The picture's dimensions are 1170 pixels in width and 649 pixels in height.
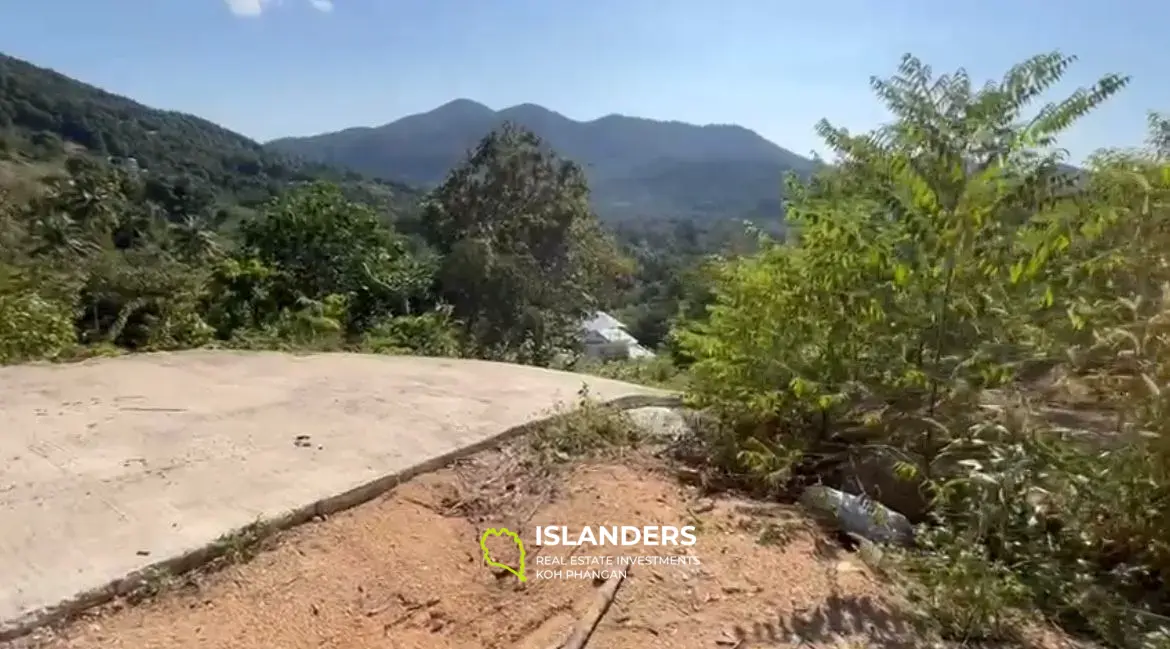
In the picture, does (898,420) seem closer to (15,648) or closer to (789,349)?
(789,349)

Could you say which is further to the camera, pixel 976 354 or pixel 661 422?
pixel 661 422

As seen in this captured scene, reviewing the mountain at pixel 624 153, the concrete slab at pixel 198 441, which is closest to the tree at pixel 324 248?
the concrete slab at pixel 198 441

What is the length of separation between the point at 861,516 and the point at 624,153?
124162mm

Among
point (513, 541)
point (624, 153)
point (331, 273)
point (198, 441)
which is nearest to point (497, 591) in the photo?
point (513, 541)

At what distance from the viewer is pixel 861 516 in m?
2.49

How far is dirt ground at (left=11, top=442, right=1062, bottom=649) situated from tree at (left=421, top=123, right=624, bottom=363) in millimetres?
11981

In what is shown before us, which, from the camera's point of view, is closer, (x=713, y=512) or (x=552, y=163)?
(x=713, y=512)

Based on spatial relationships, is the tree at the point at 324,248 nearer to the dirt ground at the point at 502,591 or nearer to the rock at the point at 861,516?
the dirt ground at the point at 502,591

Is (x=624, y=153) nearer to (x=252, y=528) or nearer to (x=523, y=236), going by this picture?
(x=523, y=236)

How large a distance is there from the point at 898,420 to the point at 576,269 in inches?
567

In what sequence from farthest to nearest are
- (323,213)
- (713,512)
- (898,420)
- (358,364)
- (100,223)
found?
(100,223)
(323,213)
(358,364)
(898,420)
(713,512)

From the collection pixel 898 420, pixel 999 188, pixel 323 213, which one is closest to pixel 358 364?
pixel 898 420

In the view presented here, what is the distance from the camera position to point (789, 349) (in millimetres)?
2959

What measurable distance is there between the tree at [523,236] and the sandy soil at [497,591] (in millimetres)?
11991
